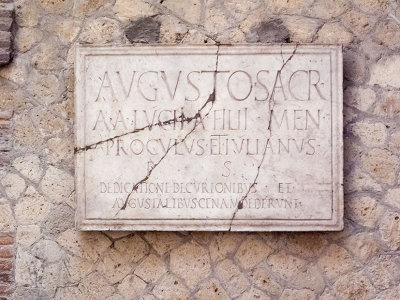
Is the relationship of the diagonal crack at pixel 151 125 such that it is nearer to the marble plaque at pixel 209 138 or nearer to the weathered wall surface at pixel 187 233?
the marble plaque at pixel 209 138

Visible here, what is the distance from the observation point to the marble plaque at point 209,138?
313 cm

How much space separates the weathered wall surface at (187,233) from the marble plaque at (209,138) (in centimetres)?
13

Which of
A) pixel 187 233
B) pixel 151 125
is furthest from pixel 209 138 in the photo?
pixel 187 233

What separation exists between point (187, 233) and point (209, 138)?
56 centimetres

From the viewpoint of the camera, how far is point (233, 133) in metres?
3.15

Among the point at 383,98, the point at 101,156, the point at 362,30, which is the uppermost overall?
the point at 362,30

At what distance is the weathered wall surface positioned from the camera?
3199 mm

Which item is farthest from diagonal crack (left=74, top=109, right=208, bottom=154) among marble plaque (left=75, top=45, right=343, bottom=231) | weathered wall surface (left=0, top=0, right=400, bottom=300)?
weathered wall surface (left=0, top=0, right=400, bottom=300)

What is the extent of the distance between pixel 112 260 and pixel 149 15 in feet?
4.72

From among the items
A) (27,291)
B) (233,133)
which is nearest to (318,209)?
(233,133)

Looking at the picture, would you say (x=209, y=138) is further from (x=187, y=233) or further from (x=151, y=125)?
(x=187, y=233)

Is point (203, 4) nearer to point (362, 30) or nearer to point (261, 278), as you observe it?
point (362, 30)

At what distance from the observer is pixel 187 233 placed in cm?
324

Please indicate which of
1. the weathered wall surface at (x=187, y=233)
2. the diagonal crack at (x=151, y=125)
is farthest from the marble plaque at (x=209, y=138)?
the weathered wall surface at (x=187, y=233)
